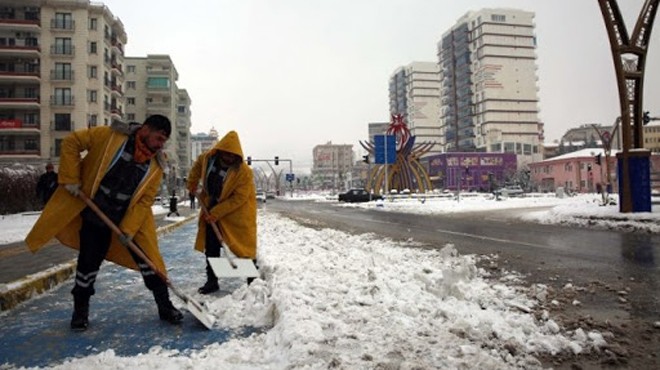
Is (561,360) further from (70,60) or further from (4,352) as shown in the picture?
(70,60)

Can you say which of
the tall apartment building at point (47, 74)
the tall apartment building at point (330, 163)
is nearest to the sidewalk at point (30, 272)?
the tall apartment building at point (47, 74)

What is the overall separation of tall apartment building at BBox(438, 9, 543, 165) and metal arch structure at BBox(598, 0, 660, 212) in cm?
8397

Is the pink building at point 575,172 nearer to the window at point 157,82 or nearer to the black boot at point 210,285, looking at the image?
the window at point 157,82

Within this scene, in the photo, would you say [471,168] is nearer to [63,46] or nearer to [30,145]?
[63,46]

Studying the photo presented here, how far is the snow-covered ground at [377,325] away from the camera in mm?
2613

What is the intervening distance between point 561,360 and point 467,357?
599 millimetres

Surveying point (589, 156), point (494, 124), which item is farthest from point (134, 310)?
point (494, 124)

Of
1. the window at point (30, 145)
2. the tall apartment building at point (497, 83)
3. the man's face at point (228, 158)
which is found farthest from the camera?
the tall apartment building at point (497, 83)

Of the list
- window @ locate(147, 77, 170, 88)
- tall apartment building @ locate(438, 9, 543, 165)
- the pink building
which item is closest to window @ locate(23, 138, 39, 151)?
window @ locate(147, 77, 170, 88)

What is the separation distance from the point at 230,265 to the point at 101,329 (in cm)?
122

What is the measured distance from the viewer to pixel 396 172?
44.1 meters

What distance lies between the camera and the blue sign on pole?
102 ft

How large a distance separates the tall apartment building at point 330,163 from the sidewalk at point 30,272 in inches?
3980

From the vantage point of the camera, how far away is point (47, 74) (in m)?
43.2
